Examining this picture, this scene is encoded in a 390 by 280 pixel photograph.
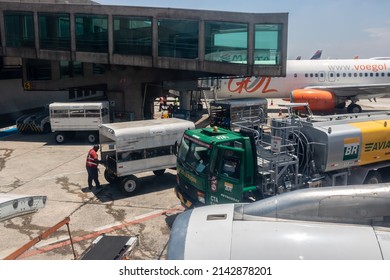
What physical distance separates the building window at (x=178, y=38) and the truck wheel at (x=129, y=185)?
12408 mm

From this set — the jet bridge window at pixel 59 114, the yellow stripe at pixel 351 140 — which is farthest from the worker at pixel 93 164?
the jet bridge window at pixel 59 114

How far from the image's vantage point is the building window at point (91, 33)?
25094 mm

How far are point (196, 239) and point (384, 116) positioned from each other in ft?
35.7

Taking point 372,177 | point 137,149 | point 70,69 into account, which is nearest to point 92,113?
point 70,69

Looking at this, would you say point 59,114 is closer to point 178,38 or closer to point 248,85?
point 178,38

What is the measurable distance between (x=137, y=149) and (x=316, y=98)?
21767 millimetres

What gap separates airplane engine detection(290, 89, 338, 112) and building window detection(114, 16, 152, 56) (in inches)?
542

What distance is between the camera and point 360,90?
32469mm

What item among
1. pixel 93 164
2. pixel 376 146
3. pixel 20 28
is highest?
pixel 20 28

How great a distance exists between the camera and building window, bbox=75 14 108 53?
25.1m

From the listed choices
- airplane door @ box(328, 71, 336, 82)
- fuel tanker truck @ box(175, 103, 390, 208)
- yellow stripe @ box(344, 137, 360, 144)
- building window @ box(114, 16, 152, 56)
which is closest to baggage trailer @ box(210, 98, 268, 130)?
building window @ box(114, 16, 152, 56)

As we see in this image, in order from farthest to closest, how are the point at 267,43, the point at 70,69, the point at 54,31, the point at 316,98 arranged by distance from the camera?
the point at 316,98 < the point at 70,69 < the point at 54,31 < the point at 267,43

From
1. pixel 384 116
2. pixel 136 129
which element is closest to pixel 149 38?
pixel 136 129

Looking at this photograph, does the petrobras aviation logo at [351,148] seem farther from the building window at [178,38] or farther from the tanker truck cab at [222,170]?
the building window at [178,38]
